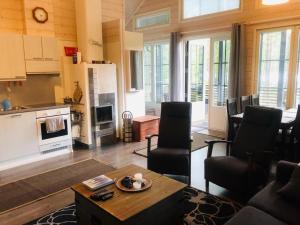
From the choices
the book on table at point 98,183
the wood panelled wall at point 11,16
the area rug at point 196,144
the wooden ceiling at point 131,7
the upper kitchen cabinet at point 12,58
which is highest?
the wooden ceiling at point 131,7

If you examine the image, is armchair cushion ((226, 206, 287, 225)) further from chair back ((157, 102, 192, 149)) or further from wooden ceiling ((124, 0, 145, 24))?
wooden ceiling ((124, 0, 145, 24))

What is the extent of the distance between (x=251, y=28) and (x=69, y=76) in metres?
3.78

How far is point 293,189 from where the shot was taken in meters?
2.02

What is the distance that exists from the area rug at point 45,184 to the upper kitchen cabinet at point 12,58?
1.69m

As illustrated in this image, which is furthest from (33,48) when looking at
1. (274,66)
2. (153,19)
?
(274,66)

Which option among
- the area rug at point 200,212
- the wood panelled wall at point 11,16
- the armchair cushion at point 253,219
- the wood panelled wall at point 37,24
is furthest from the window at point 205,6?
the armchair cushion at point 253,219

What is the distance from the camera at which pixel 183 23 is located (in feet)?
20.8

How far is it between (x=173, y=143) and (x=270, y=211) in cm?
182

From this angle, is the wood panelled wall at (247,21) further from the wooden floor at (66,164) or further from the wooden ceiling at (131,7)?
the wooden floor at (66,164)

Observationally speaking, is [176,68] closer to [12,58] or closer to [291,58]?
[291,58]

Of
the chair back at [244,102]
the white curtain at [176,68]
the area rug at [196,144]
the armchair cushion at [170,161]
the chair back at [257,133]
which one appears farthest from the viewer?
the white curtain at [176,68]

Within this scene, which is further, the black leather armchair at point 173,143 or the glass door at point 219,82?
the glass door at point 219,82

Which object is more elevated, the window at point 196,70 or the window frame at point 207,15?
the window frame at point 207,15

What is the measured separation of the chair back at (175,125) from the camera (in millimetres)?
3576
